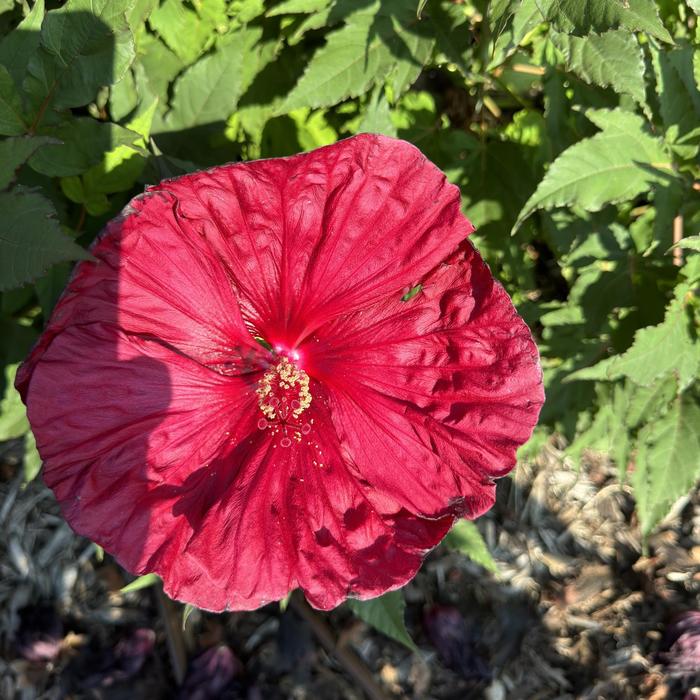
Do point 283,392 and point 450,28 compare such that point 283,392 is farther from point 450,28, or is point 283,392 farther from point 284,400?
point 450,28

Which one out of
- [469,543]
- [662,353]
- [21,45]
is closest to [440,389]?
[662,353]

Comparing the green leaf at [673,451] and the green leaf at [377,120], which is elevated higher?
the green leaf at [377,120]

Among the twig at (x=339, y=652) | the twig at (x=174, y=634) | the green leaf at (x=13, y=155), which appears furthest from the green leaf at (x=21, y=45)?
the twig at (x=339, y=652)

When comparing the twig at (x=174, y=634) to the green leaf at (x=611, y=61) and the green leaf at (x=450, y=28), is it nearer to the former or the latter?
the green leaf at (x=450, y=28)

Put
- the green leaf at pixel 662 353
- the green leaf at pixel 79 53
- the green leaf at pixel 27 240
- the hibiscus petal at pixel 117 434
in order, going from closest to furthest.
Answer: the green leaf at pixel 27 240 < the green leaf at pixel 79 53 < the hibiscus petal at pixel 117 434 < the green leaf at pixel 662 353

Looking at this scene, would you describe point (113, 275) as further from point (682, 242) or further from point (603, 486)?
point (603, 486)

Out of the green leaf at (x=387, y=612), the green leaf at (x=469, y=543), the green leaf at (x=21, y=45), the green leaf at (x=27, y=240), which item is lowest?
the green leaf at (x=387, y=612)

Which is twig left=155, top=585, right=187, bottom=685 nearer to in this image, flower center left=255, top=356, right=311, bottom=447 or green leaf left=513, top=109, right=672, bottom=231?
flower center left=255, top=356, right=311, bottom=447

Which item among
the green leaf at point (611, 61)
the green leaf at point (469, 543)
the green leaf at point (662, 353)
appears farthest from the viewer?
the green leaf at point (469, 543)
